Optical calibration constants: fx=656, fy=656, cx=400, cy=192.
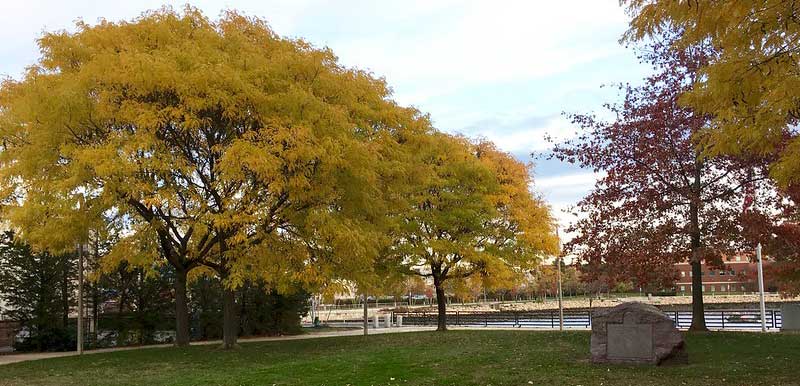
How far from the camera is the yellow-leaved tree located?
89.7 ft

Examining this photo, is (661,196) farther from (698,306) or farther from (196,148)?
(196,148)

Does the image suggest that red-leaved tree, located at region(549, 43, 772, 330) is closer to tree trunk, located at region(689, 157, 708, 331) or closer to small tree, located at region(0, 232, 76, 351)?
tree trunk, located at region(689, 157, 708, 331)

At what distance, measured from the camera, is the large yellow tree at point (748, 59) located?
8.43 meters

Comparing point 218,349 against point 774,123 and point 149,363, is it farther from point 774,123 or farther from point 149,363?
point 774,123

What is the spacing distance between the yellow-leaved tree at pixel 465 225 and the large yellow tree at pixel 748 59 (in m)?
16.3

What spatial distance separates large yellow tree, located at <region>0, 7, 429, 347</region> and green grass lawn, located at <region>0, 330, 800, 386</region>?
2483 millimetres

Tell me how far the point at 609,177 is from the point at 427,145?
8.39 metres

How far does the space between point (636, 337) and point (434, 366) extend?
4.18m

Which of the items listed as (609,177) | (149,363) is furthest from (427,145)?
(149,363)

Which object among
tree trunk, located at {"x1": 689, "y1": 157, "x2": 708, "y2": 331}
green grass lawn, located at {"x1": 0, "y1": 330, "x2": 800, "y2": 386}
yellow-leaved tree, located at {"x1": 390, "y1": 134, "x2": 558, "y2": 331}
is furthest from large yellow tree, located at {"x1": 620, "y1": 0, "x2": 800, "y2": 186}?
yellow-leaved tree, located at {"x1": 390, "y1": 134, "x2": 558, "y2": 331}

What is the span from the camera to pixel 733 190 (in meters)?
19.4

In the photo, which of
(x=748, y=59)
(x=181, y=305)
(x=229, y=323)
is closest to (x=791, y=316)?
(x=748, y=59)

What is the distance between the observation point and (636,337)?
13227 mm

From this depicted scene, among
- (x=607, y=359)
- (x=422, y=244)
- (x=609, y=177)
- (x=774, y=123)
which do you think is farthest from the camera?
(x=422, y=244)
